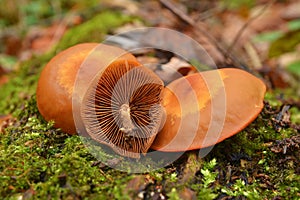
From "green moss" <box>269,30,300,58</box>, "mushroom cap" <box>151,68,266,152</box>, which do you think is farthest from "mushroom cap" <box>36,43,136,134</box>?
"green moss" <box>269,30,300,58</box>

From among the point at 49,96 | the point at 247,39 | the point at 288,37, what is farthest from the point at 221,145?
the point at 247,39

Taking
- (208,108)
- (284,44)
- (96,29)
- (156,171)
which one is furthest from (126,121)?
(284,44)

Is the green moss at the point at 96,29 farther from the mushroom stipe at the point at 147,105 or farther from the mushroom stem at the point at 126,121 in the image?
the mushroom stem at the point at 126,121

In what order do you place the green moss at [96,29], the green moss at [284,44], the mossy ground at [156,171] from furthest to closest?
1. the green moss at [284,44]
2. the green moss at [96,29]
3. the mossy ground at [156,171]

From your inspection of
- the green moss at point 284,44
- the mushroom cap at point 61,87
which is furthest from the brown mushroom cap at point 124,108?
the green moss at point 284,44

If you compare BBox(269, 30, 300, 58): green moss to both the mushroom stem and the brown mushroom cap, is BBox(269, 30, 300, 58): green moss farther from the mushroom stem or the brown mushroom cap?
the mushroom stem

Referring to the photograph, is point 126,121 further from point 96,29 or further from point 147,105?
point 96,29

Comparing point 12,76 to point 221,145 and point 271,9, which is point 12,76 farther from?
point 271,9
